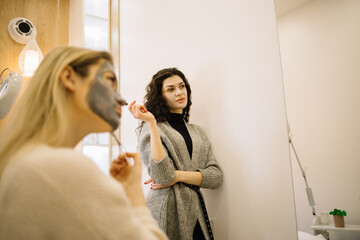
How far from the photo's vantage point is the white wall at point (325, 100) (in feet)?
3.67

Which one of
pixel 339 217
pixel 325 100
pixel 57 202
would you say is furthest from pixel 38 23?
pixel 339 217

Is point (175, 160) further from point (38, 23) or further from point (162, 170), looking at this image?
point (38, 23)

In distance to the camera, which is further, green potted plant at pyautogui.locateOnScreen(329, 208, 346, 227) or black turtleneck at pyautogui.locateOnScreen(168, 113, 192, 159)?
black turtleneck at pyautogui.locateOnScreen(168, 113, 192, 159)

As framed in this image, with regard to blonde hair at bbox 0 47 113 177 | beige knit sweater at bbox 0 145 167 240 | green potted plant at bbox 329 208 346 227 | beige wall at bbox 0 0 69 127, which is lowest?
green potted plant at bbox 329 208 346 227

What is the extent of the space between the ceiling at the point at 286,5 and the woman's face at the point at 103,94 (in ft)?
3.18

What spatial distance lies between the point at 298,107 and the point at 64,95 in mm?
983

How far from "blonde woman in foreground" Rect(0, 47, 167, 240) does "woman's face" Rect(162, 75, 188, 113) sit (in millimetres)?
866

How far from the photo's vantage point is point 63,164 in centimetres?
52

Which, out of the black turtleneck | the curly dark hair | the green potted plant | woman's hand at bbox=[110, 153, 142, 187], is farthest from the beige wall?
the green potted plant

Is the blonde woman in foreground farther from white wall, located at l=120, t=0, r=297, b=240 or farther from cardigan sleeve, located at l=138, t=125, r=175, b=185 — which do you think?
white wall, located at l=120, t=0, r=297, b=240

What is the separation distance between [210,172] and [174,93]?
17.9 inches

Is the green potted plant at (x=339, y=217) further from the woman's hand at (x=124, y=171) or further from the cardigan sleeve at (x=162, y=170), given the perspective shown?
the woman's hand at (x=124, y=171)

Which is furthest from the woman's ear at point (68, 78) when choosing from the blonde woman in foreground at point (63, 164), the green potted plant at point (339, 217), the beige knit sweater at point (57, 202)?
the green potted plant at point (339, 217)

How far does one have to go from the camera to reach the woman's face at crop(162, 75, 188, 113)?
1.58 metres
